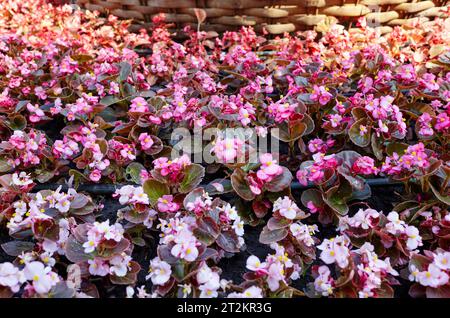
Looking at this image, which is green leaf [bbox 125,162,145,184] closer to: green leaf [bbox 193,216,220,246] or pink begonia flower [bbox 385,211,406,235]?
green leaf [bbox 193,216,220,246]

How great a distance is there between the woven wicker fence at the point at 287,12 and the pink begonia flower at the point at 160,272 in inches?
58.6

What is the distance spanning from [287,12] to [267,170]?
1.19 meters

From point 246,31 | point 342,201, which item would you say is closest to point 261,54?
point 246,31

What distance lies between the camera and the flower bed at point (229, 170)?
A: 3.46 feet

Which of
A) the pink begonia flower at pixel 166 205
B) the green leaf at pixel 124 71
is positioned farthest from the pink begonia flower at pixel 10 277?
the green leaf at pixel 124 71

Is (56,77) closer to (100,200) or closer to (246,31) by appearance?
(100,200)

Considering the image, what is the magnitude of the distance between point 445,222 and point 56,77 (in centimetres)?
152

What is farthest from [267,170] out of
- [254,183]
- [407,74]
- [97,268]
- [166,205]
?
[407,74]

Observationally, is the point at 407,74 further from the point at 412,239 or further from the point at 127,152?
the point at 127,152

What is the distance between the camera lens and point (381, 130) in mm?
1400

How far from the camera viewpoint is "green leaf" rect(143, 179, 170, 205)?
4.11 ft

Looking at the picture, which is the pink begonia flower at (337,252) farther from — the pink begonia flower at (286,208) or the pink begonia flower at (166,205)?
the pink begonia flower at (166,205)

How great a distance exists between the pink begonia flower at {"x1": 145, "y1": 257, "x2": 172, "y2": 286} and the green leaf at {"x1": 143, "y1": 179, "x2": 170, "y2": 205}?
0.82 feet

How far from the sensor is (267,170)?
4.04 ft
